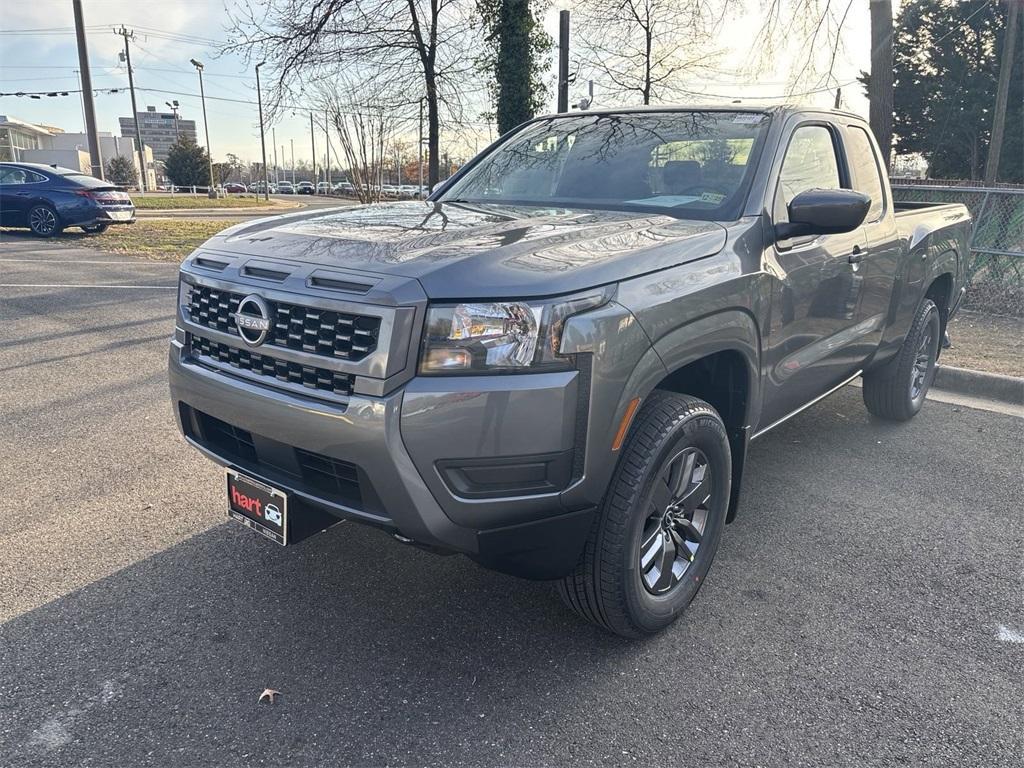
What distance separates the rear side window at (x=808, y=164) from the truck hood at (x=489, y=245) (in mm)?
673

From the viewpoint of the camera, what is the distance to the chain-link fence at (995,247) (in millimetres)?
9156

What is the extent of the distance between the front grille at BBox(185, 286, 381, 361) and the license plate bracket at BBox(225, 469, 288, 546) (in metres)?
0.48

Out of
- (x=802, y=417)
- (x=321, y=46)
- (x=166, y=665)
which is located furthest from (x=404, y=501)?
(x=321, y=46)

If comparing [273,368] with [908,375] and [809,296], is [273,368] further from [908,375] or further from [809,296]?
[908,375]

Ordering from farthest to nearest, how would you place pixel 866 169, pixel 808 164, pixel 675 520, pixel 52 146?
pixel 52 146 < pixel 866 169 < pixel 808 164 < pixel 675 520

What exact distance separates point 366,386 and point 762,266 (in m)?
1.68

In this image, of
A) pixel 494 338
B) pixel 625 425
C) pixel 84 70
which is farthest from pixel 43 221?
pixel 625 425

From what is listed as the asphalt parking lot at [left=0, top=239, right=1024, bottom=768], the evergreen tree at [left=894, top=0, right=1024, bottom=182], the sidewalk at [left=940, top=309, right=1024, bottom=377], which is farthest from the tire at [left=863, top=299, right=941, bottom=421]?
the evergreen tree at [left=894, top=0, right=1024, bottom=182]

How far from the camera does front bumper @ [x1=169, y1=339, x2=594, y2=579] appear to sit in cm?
208

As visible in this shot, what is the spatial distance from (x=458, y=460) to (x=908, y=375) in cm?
398

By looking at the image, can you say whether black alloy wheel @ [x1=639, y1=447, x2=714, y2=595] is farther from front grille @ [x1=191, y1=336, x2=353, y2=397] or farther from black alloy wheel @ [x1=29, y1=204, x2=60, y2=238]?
black alloy wheel @ [x1=29, y1=204, x2=60, y2=238]

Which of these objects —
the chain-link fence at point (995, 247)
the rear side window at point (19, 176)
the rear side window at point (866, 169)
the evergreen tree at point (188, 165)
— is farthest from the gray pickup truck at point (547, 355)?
the evergreen tree at point (188, 165)

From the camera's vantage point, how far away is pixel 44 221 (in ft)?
48.1

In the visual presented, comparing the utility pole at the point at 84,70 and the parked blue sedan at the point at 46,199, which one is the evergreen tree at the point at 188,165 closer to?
the utility pole at the point at 84,70
